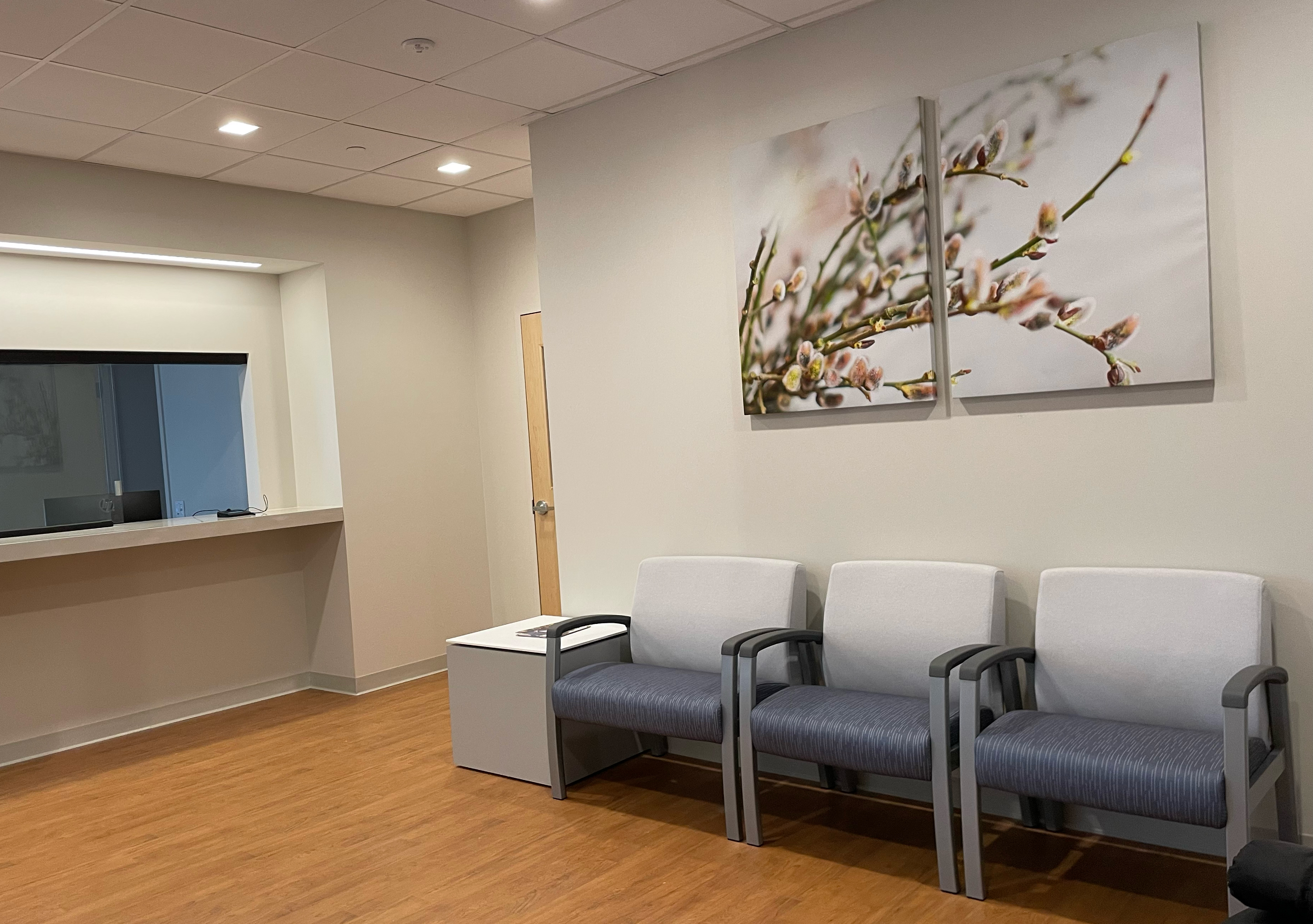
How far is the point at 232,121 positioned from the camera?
4.66 metres

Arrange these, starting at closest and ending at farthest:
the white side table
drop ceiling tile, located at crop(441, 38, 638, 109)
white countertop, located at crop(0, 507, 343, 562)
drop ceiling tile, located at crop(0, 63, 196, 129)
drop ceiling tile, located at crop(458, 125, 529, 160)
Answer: drop ceiling tile, located at crop(0, 63, 196, 129) < drop ceiling tile, located at crop(441, 38, 638, 109) < the white side table < white countertop, located at crop(0, 507, 343, 562) < drop ceiling tile, located at crop(458, 125, 529, 160)

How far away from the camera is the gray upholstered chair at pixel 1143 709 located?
2676 mm

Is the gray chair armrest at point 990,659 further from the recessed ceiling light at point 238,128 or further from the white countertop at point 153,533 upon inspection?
the white countertop at point 153,533

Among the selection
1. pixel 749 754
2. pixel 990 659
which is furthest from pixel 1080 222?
pixel 749 754

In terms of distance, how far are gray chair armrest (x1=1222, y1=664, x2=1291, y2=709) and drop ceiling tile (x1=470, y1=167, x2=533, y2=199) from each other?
13.8 feet

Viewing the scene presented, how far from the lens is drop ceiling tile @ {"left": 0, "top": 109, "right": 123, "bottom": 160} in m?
4.49

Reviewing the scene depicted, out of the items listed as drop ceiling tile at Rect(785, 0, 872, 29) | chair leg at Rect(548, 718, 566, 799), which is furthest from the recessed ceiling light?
chair leg at Rect(548, 718, 566, 799)

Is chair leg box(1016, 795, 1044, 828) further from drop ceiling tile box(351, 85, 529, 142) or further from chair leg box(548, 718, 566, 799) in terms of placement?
drop ceiling tile box(351, 85, 529, 142)

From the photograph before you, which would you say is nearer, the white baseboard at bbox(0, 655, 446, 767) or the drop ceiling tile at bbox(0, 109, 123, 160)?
the drop ceiling tile at bbox(0, 109, 123, 160)

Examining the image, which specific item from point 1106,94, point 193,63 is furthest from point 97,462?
point 1106,94

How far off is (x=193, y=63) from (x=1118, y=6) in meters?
3.30

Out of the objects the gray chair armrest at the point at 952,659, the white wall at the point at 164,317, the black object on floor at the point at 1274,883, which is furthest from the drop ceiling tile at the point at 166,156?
the black object on floor at the point at 1274,883

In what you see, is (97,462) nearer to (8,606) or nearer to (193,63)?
(8,606)

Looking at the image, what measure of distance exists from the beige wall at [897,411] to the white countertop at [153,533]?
1848 millimetres
